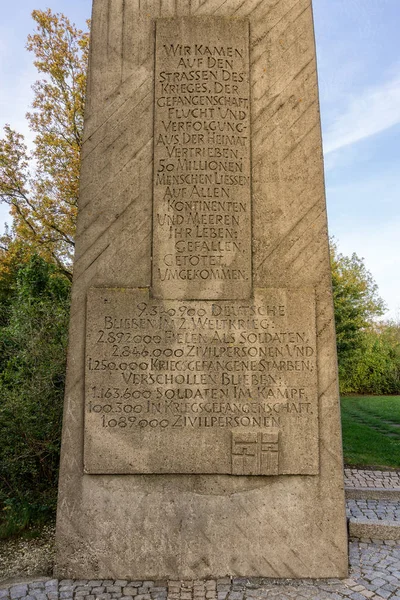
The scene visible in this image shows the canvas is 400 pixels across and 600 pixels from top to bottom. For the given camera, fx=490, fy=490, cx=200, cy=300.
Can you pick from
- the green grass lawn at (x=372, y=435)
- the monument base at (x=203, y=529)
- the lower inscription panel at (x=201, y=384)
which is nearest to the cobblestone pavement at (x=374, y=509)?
the monument base at (x=203, y=529)

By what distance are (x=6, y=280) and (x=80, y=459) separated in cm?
1711

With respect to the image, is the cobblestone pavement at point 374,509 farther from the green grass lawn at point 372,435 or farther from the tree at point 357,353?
the tree at point 357,353

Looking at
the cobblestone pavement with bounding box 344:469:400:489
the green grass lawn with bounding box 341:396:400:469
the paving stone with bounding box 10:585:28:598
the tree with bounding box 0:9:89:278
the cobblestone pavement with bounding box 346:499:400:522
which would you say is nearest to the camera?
the paving stone with bounding box 10:585:28:598

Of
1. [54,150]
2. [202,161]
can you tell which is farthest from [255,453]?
[54,150]

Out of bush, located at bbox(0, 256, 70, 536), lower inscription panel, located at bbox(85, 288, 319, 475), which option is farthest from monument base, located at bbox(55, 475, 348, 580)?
bush, located at bbox(0, 256, 70, 536)

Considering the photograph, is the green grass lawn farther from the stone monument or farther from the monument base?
the stone monument

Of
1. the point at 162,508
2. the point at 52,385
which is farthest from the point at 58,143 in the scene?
the point at 162,508

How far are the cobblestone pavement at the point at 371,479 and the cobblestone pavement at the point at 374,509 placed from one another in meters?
0.62

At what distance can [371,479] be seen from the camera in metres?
7.36

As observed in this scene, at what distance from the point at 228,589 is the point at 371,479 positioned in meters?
3.99

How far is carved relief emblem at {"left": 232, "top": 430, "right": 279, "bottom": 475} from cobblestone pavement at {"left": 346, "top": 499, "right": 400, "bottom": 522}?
180 centimetres

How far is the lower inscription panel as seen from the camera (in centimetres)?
444

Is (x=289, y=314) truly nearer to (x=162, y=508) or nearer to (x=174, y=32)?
(x=162, y=508)

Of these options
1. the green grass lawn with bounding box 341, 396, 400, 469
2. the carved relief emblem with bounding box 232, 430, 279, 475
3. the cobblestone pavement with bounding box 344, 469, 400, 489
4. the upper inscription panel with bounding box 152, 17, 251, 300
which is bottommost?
the cobblestone pavement with bounding box 344, 469, 400, 489
